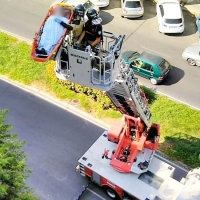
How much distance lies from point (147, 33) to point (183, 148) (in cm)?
1103

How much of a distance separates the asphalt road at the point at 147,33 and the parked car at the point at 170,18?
62 centimetres

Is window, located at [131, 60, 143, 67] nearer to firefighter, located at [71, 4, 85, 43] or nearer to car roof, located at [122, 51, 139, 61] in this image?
car roof, located at [122, 51, 139, 61]

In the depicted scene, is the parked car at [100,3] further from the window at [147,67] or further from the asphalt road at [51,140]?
the asphalt road at [51,140]

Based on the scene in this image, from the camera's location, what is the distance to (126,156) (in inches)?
685

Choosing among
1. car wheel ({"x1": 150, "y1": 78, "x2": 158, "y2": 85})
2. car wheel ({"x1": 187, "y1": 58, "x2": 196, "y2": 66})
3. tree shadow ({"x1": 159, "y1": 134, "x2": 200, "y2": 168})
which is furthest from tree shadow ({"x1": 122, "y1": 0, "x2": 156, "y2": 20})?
tree shadow ({"x1": 159, "y1": 134, "x2": 200, "y2": 168})

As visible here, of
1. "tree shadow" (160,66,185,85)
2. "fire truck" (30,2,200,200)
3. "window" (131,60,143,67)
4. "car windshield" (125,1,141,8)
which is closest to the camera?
"fire truck" (30,2,200,200)

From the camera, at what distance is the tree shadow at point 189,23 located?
91.6 feet

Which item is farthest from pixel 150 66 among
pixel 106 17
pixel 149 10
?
pixel 149 10

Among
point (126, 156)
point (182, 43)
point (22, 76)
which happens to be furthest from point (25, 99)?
point (182, 43)

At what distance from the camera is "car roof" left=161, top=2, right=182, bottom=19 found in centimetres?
2723

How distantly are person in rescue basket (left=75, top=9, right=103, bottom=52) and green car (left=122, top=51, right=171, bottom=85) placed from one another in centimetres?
883

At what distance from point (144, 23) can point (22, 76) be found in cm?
1013

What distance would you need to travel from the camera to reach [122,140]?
57.5ft

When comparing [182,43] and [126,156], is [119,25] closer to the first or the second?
[182,43]
